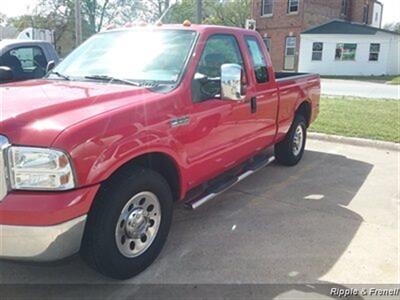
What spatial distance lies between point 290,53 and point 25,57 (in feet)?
92.6

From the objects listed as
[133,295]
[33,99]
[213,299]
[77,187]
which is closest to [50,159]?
[77,187]

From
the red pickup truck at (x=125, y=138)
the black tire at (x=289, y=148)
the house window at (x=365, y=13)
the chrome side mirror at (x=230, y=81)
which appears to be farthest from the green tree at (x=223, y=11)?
the chrome side mirror at (x=230, y=81)

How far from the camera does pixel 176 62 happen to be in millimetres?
3770

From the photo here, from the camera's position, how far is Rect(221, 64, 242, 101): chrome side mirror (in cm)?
351

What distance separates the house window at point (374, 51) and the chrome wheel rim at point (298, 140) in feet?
89.8

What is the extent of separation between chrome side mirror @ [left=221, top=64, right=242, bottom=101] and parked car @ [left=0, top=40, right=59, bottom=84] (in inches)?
190

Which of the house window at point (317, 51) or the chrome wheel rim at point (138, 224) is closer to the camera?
the chrome wheel rim at point (138, 224)

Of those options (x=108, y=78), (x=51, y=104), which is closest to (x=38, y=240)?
(x=51, y=104)

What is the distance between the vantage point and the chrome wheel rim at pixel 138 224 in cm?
312

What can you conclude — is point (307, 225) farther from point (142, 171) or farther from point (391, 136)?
point (391, 136)

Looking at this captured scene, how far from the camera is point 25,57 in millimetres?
7691

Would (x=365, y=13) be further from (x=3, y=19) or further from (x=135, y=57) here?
(x=3, y=19)

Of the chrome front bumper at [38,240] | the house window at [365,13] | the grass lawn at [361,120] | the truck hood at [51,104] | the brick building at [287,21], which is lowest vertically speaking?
the grass lawn at [361,120]

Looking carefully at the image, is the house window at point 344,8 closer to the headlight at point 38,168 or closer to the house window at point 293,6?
the house window at point 293,6
